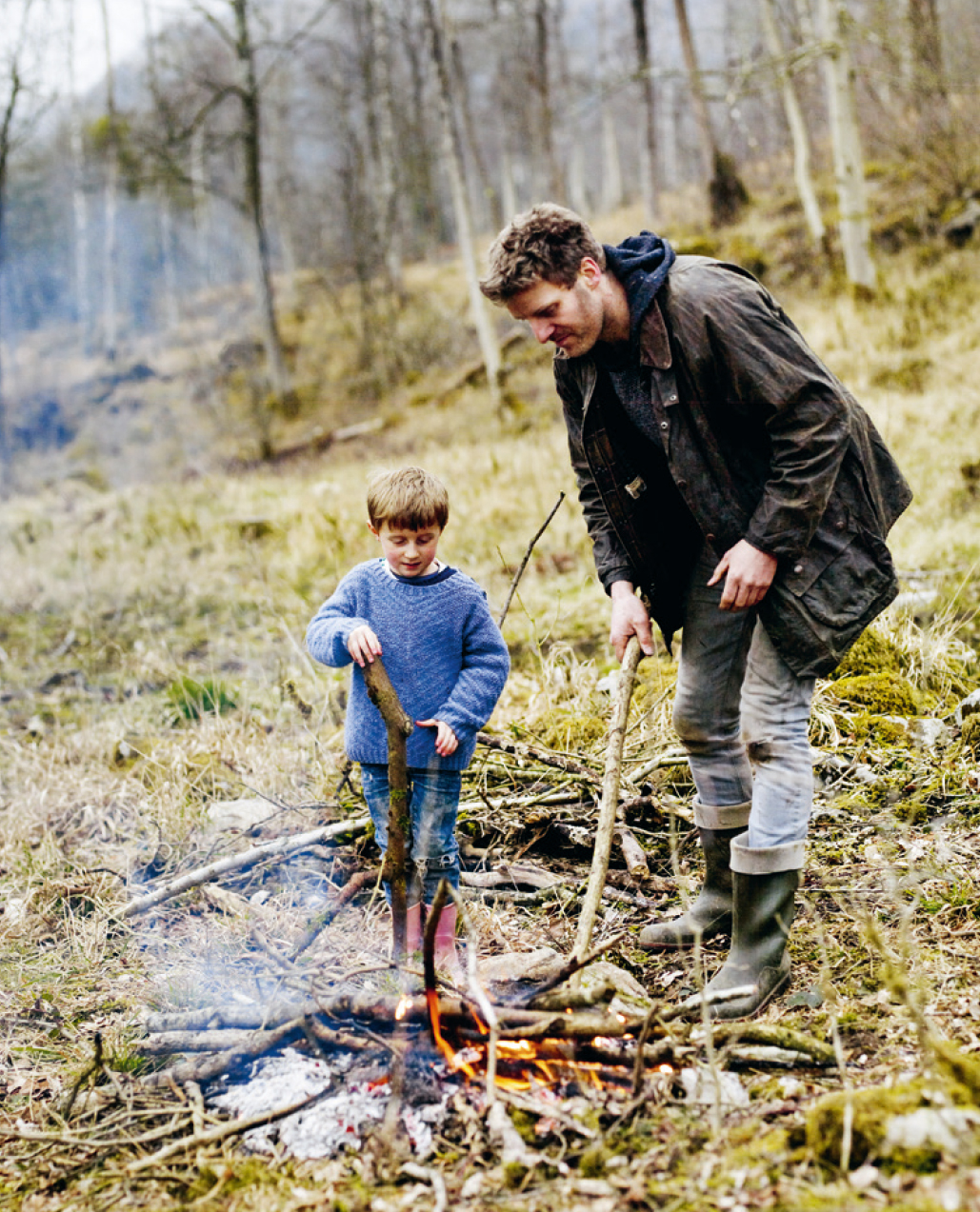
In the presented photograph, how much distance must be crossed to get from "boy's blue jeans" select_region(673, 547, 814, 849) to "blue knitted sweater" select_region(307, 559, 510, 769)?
0.58 m

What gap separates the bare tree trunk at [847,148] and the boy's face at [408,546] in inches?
462


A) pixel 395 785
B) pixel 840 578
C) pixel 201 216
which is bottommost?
pixel 395 785

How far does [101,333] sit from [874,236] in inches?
1056

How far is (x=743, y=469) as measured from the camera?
8.36 ft

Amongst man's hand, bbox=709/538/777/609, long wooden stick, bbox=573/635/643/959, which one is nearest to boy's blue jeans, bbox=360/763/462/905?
long wooden stick, bbox=573/635/643/959

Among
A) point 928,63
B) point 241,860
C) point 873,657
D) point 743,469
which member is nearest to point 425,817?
point 241,860

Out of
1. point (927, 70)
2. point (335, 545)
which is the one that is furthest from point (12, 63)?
point (927, 70)

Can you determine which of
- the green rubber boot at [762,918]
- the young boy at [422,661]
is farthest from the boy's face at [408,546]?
the green rubber boot at [762,918]

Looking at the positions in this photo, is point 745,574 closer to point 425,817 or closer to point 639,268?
point 639,268

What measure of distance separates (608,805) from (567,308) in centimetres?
132

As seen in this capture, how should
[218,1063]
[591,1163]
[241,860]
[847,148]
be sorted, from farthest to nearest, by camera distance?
[847,148], [241,860], [218,1063], [591,1163]

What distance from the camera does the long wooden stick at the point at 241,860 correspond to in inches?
135

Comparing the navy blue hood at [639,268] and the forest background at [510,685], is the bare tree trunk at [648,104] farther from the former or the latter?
the navy blue hood at [639,268]

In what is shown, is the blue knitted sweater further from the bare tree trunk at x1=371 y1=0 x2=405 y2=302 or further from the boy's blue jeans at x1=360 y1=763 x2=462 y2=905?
the bare tree trunk at x1=371 y1=0 x2=405 y2=302
